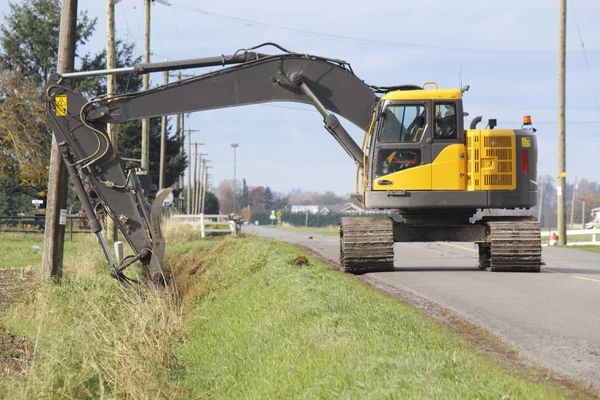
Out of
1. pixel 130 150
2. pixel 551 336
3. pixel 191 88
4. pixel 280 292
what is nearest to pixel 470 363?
pixel 551 336

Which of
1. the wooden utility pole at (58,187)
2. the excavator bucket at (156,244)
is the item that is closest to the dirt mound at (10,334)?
the wooden utility pole at (58,187)

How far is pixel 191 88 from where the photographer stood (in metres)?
16.1

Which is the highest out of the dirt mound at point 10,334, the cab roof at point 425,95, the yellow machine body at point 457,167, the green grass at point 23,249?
the cab roof at point 425,95

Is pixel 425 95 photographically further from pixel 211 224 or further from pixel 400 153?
pixel 211 224

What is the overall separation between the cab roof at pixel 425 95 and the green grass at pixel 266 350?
3.98m

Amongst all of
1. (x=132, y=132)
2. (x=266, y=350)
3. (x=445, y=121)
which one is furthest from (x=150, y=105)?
(x=132, y=132)

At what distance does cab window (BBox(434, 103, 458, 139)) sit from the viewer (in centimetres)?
1645

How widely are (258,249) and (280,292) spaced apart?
7.65 meters

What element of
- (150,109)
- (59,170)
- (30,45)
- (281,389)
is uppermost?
(30,45)

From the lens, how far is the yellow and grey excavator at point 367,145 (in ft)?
52.0

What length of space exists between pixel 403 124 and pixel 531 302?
599cm

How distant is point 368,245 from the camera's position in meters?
16.3

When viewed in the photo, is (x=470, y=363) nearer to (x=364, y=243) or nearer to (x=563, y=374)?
(x=563, y=374)

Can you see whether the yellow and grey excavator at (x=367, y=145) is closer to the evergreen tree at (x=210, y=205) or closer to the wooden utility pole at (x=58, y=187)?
the wooden utility pole at (x=58, y=187)
